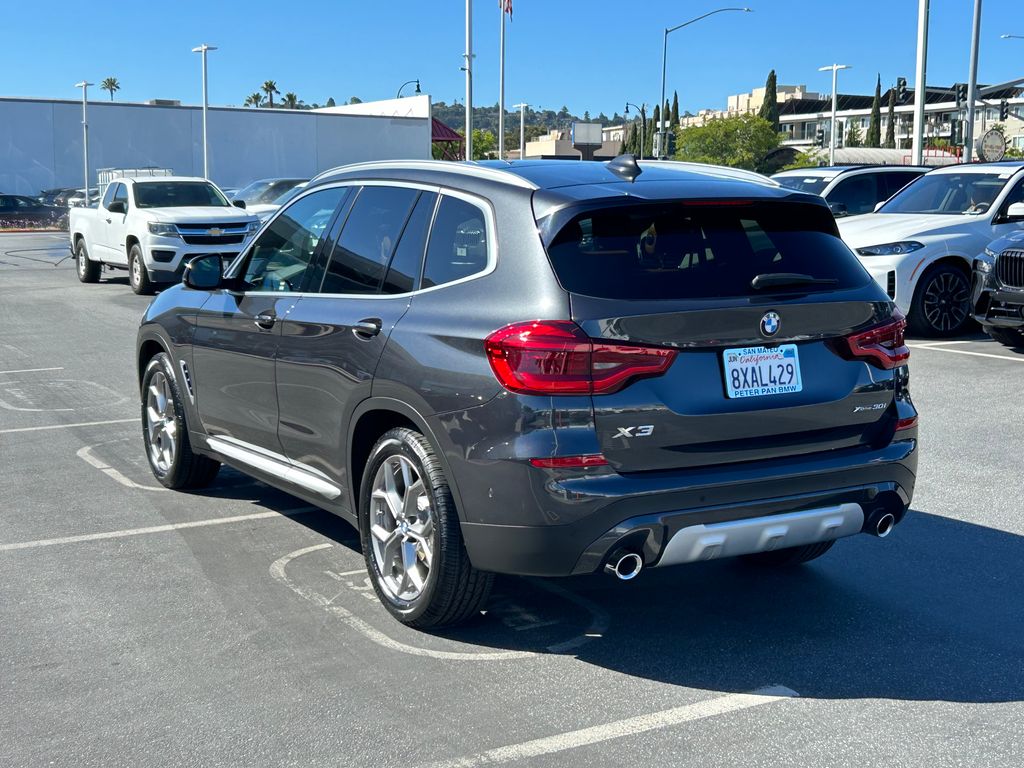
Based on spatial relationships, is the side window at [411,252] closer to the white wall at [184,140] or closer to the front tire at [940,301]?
the front tire at [940,301]

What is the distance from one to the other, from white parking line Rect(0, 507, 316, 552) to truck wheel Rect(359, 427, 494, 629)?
1631 mm

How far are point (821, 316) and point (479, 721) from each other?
75.0 inches

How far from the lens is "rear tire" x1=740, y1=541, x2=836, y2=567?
5566mm

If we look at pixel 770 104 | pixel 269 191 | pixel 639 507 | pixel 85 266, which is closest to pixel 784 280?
pixel 639 507

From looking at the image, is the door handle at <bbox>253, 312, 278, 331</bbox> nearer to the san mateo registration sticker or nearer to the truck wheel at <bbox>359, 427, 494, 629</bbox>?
the truck wheel at <bbox>359, 427, 494, 629</bbox>

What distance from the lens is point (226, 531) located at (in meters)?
6.37

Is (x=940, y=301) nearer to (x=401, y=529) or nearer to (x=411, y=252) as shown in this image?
(x=411, y=252)

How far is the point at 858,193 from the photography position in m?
18.8

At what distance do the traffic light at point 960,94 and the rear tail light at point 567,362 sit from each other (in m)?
37.1

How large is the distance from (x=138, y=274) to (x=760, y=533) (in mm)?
17516

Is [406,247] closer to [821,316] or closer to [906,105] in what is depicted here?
[821,316]

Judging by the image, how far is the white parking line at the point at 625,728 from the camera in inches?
150

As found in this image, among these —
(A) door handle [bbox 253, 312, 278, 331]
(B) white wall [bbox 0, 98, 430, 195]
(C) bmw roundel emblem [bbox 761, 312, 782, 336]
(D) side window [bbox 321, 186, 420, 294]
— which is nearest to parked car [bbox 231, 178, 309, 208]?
(A) door handle [bbox 253, 312, 278, 331]

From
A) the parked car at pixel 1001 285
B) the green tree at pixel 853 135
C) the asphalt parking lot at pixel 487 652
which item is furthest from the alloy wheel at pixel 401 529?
the green tree at pixel 853 135
